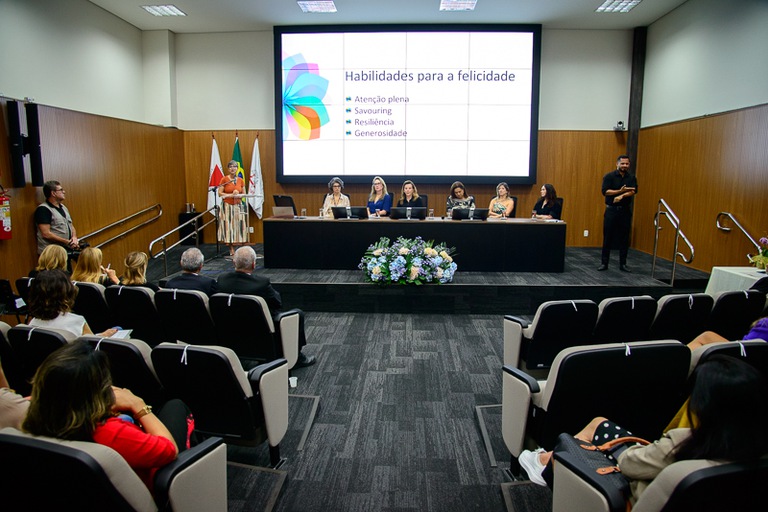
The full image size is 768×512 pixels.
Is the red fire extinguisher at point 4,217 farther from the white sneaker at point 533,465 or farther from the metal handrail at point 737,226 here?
the metal handrail at point 737,226

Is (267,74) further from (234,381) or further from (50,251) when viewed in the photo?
(234,381)

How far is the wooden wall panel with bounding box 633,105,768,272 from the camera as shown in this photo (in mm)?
6207

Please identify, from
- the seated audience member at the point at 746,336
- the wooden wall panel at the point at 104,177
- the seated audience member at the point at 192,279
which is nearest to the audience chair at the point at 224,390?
the seated audience member at the point at 192,279

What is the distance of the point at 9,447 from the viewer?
136cm

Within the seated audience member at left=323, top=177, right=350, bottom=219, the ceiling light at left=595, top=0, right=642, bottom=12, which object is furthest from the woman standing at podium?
the ceiling light at left=595, top=0, right=642, bottom=12

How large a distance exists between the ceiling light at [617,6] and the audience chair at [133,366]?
813 cm

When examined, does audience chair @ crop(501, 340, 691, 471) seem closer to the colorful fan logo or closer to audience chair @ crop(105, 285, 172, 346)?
audience chair @ crop(105, 285, 172, 346)

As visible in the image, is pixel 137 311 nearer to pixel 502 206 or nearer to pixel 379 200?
pixel 379 200

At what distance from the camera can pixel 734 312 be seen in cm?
317

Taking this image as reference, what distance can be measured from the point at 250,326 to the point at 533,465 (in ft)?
6.39

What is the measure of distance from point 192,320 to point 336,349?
61.9 inches

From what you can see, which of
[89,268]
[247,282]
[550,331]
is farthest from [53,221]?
[550,331]

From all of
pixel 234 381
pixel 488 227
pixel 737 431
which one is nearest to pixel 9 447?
pixel 234 381

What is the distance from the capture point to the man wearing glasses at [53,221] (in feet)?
18.5
